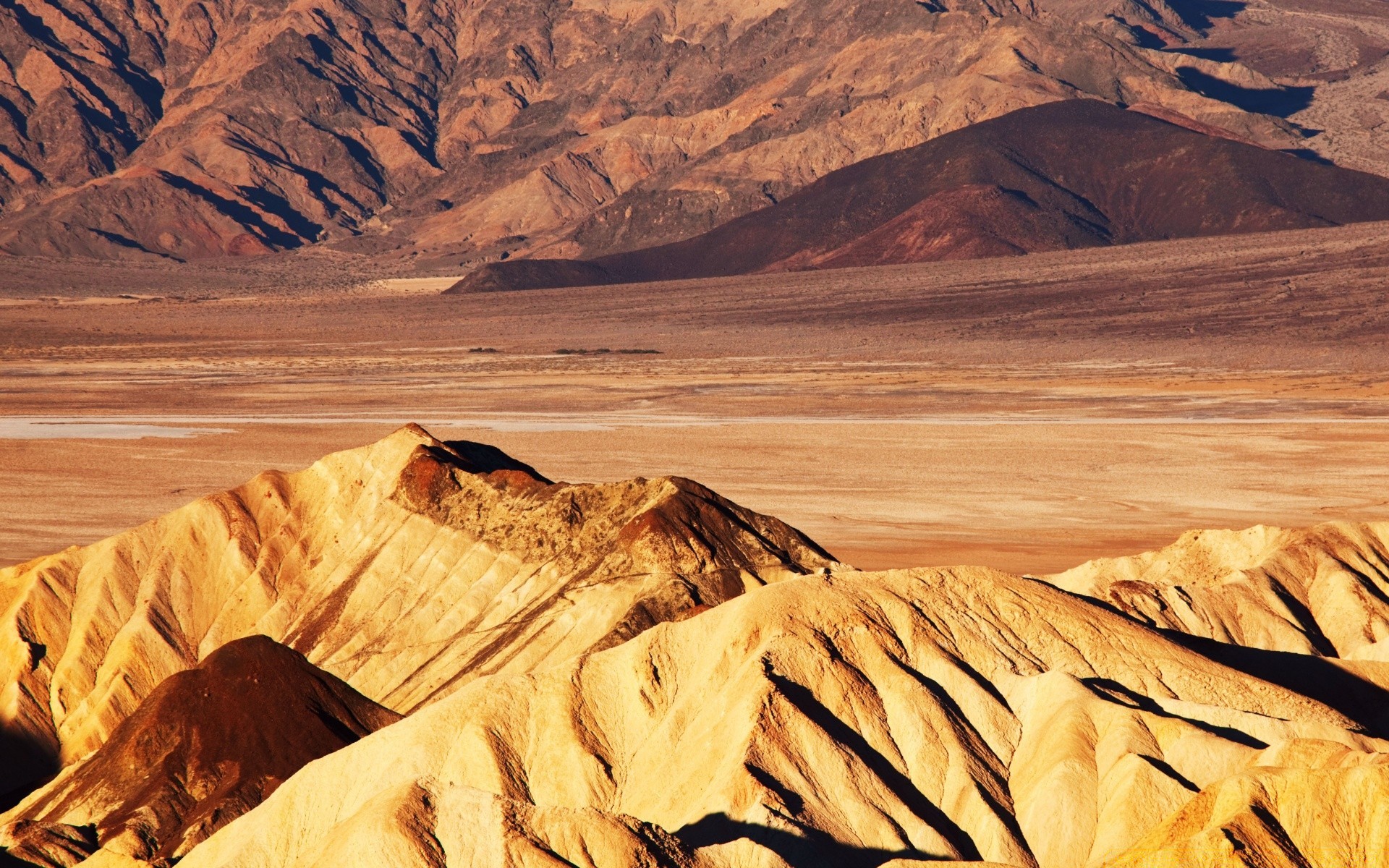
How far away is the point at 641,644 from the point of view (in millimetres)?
20641

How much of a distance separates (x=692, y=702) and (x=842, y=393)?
197 ft

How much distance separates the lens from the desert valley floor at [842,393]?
162ft

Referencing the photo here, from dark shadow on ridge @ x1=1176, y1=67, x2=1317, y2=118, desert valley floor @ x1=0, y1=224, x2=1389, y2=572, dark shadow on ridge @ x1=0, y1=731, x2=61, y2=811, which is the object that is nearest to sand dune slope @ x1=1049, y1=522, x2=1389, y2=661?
desert valley floor @ x1=0, y1=224, x2=1389, y2=572

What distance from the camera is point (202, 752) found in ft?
77.1

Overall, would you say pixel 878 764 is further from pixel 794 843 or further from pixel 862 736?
pixel 794 843

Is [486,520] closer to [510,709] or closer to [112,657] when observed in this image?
[112,657]

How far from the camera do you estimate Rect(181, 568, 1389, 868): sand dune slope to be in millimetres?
17672

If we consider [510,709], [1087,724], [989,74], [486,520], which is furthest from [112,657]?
[989,74]

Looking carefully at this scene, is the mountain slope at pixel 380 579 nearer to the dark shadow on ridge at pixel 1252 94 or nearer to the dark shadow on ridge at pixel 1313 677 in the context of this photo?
the dark shadow on ridge at pixel 1313 677

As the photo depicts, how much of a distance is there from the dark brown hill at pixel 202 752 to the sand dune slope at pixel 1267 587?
12.0 metres

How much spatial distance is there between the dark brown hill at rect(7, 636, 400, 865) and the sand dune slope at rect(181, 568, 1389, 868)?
428cm

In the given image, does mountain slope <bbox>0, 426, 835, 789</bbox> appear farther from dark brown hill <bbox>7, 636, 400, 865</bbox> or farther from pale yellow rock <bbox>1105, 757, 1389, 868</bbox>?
pale yellow rock <bbox>1105, 757, 1389, 868</bbox>

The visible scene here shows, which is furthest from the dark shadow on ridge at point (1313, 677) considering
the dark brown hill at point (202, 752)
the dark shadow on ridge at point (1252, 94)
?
the dark shadow on ridge at point (1252, 94)

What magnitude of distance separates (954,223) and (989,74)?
3646cm
